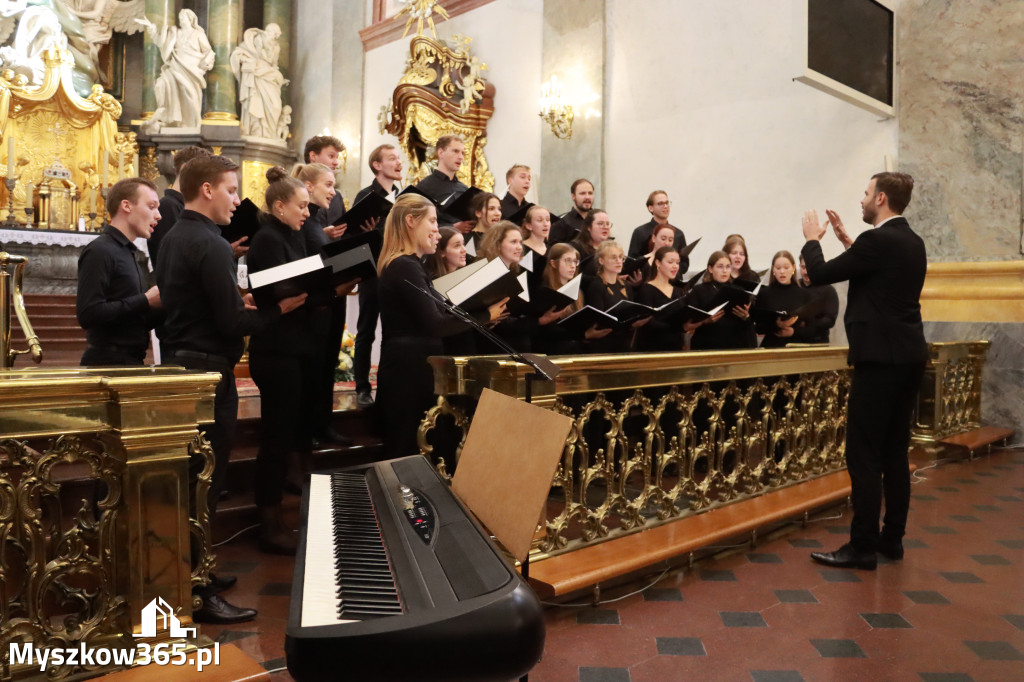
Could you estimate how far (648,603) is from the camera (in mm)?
3080

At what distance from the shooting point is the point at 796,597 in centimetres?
315

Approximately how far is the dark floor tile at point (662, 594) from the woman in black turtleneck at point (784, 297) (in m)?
2.95

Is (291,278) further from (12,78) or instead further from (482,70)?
(12,78)

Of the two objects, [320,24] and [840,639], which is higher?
[320,24]

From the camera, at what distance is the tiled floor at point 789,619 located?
250 centimetres

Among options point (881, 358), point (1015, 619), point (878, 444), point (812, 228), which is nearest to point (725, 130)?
point (812, 228)

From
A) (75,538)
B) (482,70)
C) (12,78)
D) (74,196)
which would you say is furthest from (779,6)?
(12,78)

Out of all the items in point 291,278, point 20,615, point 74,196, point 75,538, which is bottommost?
point 20,615

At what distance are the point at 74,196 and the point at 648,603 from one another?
1159 centimetres

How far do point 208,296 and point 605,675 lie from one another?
1.91 metres

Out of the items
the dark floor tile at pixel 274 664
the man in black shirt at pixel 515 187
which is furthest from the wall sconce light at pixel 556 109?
the dark floor tile at pixel 274 664

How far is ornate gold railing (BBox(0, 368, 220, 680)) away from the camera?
79.2 inches

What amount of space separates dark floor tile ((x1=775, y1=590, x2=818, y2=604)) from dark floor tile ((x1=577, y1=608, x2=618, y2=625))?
72cm

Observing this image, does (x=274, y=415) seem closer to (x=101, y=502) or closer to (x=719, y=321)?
(x=101, y=502)
